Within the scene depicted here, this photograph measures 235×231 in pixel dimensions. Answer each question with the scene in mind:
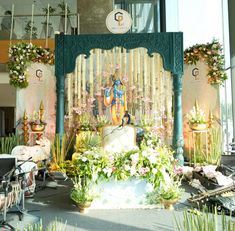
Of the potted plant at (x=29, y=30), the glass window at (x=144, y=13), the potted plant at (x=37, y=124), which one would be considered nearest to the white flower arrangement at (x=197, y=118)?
the potted plant at (x=37, y=124)

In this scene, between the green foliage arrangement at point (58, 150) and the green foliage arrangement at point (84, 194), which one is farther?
the green foliage arrangement at point (58, 150)

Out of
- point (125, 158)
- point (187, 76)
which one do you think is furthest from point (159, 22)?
point (125, 158)

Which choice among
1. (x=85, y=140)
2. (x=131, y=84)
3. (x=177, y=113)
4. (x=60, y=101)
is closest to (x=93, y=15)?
(x=131, y=84)

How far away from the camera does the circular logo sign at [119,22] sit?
7.94m

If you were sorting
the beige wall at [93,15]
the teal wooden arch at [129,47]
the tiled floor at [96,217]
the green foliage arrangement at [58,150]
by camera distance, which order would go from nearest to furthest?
the tiled floor at [96,217]
the green foliage arrangement at [58,150]
the teal wooden arch at [129,47]
the beige wall at [93,15]

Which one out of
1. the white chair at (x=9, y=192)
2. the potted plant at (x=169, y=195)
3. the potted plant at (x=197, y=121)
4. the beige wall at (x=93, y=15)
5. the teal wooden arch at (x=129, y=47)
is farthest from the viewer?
the beige wall at (x=93, y=15)

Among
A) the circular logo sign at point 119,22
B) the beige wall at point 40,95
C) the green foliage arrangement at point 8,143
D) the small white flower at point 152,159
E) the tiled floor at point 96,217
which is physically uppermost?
the circular logo sign at point 119,22

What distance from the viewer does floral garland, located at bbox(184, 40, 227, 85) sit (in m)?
8.14

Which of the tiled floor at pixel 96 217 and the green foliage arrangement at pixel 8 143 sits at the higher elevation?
the green foliage arrangement at pixel 8 143

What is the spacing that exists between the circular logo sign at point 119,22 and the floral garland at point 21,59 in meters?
2.33

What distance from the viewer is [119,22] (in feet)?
26.1

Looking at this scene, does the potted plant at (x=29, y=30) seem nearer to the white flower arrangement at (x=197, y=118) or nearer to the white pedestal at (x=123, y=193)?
the white flower arrangement at (x=197, y=118)

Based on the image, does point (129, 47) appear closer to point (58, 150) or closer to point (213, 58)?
point (213, 58)

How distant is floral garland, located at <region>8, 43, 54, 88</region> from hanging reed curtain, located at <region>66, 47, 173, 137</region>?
1.12 metres
